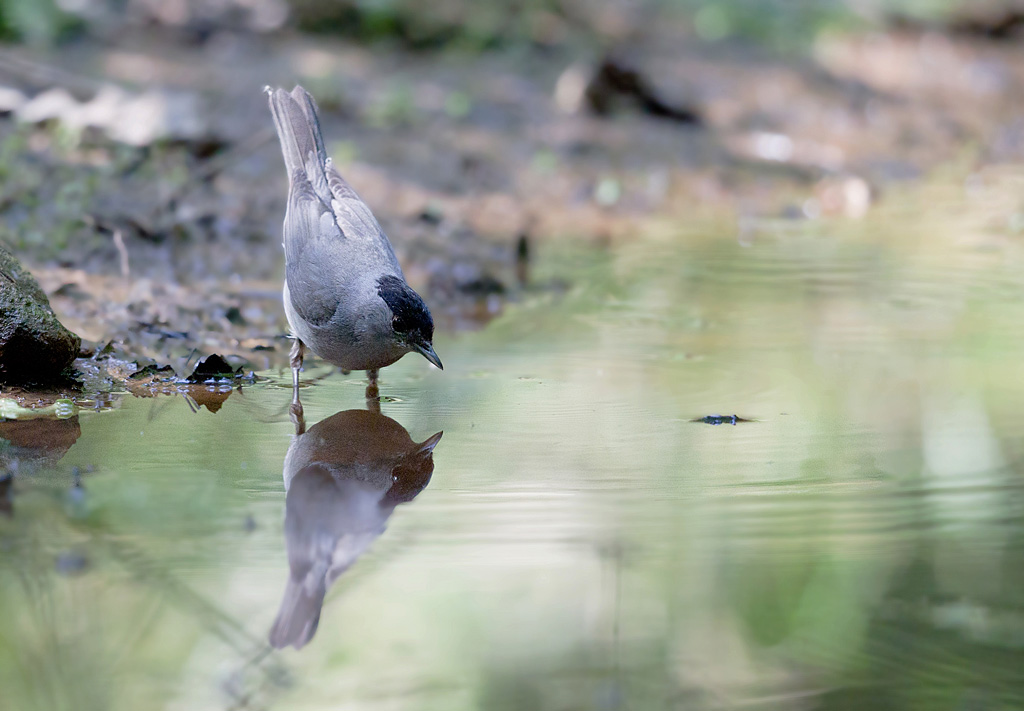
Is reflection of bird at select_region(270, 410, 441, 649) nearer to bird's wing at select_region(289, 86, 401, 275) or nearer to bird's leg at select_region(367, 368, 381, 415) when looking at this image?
bird's leg at select_region(367, 368, 381, 415)

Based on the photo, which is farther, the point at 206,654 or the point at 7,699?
the point at 206,654

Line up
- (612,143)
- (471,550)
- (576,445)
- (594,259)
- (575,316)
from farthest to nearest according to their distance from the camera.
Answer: (612,143)
(594,259)
(575,316)
(576,445)
(471,550)

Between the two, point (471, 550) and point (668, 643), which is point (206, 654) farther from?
point (668, 643)

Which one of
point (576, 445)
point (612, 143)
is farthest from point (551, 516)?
point (612, 143)

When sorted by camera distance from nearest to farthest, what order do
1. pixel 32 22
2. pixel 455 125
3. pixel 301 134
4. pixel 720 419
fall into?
pixel 720 419
pixel 301 134
pixel 455 125
pixel 32 22

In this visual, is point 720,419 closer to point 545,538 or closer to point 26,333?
point 545,538

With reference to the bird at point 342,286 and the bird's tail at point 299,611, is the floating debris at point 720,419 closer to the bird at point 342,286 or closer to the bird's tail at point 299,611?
the bird at point 342,286

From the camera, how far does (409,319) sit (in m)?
4.68

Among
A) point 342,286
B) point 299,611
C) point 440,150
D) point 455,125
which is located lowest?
point 299,611

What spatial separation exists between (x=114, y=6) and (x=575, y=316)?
7897 millimetres

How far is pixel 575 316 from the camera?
6266 mm

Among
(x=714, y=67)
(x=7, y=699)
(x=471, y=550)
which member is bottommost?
(x=7, y=699)

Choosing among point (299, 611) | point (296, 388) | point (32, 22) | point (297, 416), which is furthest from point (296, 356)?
point (32, 22)

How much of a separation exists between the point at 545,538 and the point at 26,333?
241 cm
